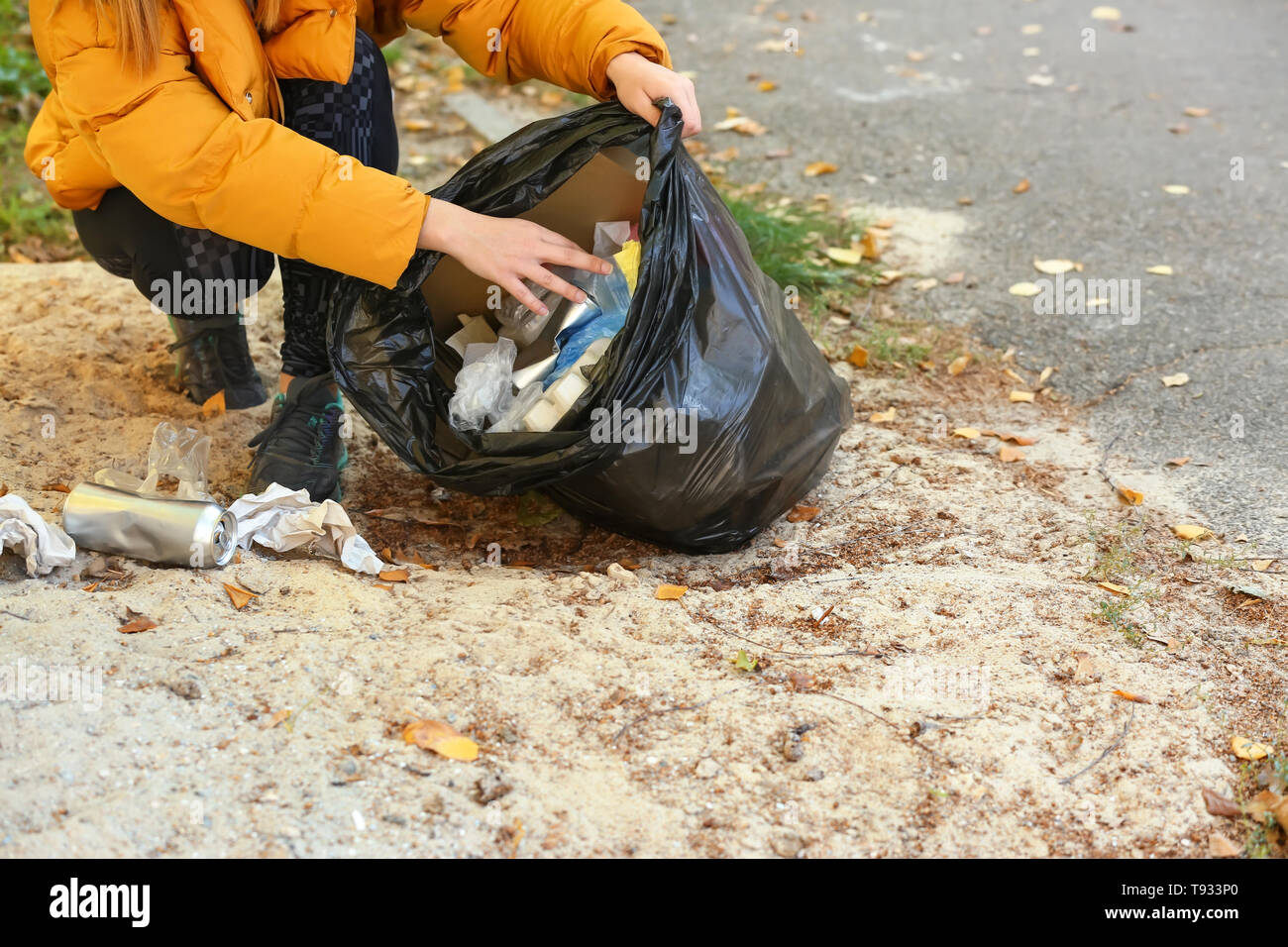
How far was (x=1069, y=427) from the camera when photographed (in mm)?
2156

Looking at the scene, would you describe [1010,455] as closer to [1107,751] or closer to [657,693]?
[1107,751]

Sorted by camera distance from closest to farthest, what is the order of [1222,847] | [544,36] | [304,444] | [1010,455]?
[1222,847]
[544,36]
[304,444]
[1010,455]

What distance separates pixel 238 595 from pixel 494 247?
0.60 meters

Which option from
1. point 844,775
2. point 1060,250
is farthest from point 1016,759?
point 1060,250

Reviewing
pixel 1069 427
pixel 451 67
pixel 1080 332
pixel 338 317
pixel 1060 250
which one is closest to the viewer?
pixel 338 317

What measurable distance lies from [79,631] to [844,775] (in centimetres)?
95

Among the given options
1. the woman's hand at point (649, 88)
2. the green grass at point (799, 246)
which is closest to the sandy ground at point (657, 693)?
the woman's hand at point (649, 88)

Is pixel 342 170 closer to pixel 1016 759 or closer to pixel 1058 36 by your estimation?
pixel 1016 759

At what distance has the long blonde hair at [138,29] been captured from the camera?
1.44 meters

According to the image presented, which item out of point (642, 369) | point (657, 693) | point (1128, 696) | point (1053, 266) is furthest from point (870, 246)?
point (657, 693)

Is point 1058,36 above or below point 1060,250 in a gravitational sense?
above

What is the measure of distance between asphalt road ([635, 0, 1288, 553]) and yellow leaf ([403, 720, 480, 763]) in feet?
4.30

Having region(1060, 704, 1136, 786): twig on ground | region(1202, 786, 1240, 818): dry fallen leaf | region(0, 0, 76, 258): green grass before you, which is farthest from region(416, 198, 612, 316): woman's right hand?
region(0, 0, 76, 258): green grass

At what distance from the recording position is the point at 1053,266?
271 cm
